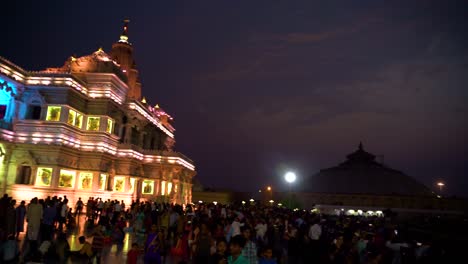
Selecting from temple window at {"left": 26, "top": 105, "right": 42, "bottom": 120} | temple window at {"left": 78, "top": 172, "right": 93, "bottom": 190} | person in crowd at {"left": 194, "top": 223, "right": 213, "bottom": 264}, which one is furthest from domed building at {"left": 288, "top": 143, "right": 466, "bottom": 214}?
person in crowd at {"left": 194, "top": 223, "right": 213, "bottom": 264}

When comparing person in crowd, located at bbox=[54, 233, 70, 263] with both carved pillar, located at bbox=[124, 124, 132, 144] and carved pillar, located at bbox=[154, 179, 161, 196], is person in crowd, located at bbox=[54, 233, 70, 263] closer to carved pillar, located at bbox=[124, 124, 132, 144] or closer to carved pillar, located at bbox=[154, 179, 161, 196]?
carved pillar, located at bbox=[124, 124, 132, 144]

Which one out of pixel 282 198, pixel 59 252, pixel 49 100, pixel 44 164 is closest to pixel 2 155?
pixel 44 164

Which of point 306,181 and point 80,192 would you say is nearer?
point 80,192

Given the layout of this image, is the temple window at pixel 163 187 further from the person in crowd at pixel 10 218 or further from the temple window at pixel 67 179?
the person in crowd at pixel 10 218

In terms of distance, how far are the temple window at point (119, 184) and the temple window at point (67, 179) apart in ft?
19.8

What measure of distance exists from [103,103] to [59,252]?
2303 cm

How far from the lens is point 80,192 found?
30766 millimetres

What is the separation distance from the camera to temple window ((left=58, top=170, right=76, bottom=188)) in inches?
1159

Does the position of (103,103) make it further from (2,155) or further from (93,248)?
(93,248)

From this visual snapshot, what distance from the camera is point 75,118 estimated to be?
104 feet

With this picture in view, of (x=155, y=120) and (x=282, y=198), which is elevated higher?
(x=155, y=120)

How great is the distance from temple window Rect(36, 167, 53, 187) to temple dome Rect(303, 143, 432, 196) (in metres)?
74.7

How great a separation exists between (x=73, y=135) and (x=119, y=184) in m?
7.93

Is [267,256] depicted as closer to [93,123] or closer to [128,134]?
[93,123]
